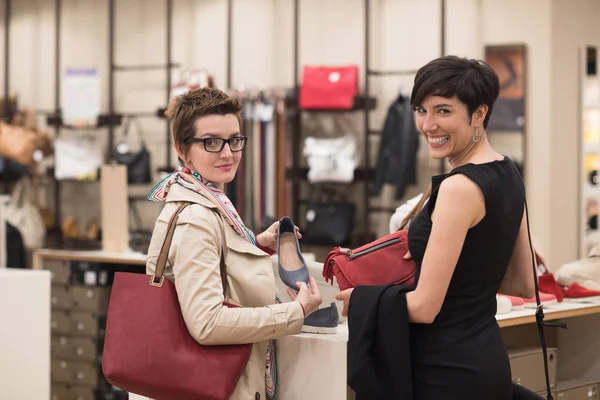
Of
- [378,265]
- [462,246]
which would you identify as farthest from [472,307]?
[378,265]

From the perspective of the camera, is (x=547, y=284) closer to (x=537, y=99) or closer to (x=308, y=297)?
(x=308, y=297)

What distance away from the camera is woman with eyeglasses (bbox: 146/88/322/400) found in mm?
2248

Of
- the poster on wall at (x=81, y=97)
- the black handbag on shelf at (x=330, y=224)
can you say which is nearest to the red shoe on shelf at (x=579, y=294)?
the black handbag on shelf at (x=330, y=224)

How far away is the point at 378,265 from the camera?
2408 mm

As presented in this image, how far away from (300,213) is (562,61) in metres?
2.29

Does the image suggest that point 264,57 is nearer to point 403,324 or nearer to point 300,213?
point 300,213

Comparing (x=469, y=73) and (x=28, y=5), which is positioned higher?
(x=28, y=5)

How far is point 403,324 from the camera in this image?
2.18 m

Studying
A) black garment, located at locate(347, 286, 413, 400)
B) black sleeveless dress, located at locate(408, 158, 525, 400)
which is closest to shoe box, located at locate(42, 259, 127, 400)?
black garment, located at locate(347, 286, 413, 400)

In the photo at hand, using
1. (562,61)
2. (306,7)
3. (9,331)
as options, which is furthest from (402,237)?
(306,7)

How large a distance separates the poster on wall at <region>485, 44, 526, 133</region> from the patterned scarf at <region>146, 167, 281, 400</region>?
448 cm

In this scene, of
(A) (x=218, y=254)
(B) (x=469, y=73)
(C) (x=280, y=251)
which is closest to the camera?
(B) (x=469, y=73)

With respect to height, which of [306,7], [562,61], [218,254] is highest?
[306,7]

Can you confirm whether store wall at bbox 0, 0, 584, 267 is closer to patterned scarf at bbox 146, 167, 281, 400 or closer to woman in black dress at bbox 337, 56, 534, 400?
patterned scarf at bbox 146, 167, 281, 400
